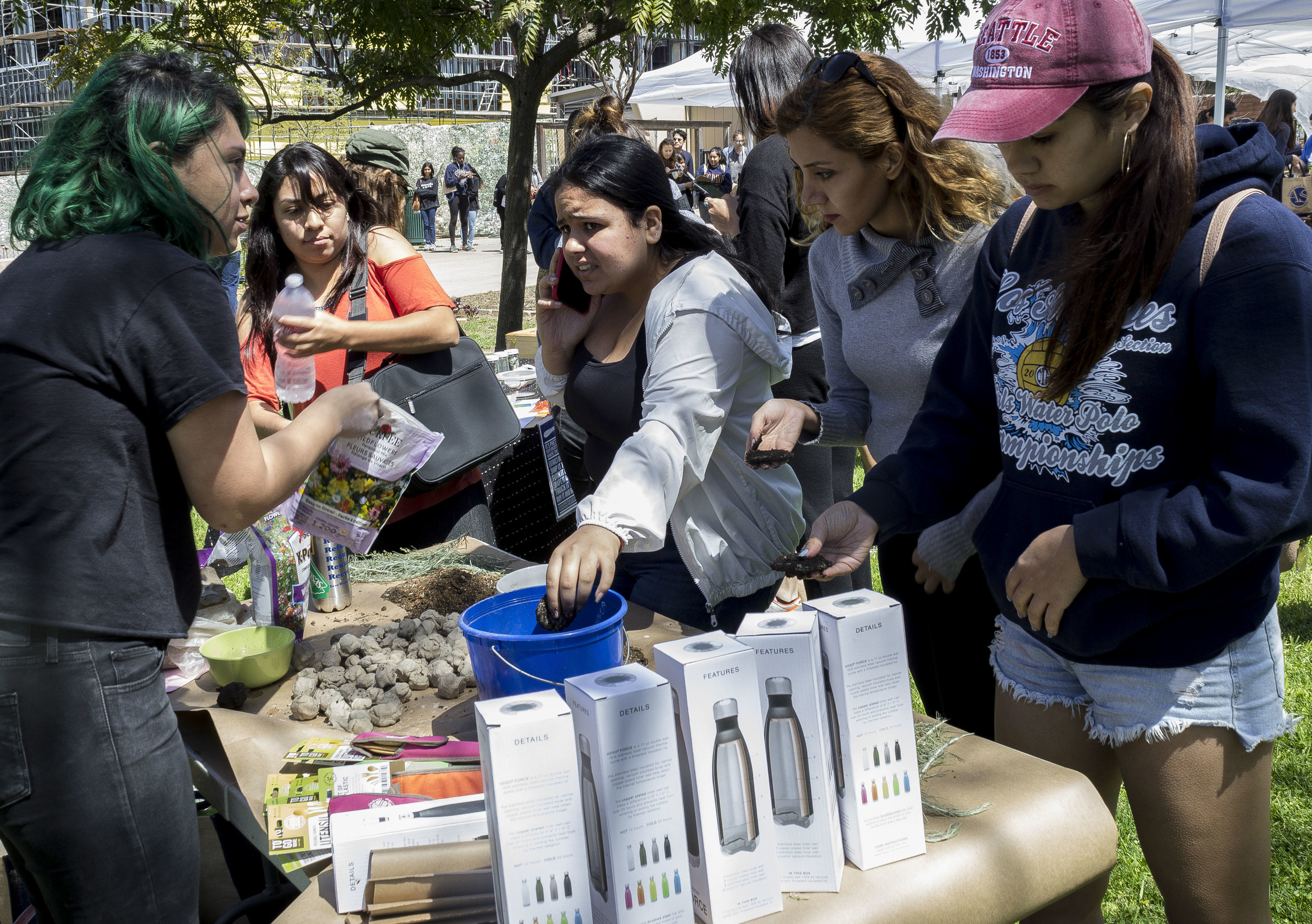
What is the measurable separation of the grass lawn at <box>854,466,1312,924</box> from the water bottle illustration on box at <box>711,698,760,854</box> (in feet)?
3.85

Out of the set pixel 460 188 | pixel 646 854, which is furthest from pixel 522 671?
pixel 460 188

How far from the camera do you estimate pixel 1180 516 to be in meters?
1.20

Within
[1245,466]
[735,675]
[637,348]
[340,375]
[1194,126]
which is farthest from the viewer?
[340,375]

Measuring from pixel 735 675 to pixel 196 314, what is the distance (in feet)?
2.65

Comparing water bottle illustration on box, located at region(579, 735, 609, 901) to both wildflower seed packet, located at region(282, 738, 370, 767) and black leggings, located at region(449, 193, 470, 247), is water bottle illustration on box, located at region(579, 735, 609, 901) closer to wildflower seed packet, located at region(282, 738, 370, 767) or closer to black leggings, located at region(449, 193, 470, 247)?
wildflower seed packet, located at region(282, 738, 370, 767)

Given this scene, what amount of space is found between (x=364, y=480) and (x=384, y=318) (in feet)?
3.51

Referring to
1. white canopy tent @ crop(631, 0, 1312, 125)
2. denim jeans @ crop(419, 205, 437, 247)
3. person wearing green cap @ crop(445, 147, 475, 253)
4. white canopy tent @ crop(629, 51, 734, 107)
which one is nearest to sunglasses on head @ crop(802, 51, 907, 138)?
white canopy tent @ crop(631, 0, 1312, 125)

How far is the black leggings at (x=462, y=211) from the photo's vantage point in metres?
18.6

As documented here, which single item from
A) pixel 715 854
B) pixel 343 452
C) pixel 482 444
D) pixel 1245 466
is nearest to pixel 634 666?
pixel 715 854

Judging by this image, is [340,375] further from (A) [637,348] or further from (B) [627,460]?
(B) [627,460]

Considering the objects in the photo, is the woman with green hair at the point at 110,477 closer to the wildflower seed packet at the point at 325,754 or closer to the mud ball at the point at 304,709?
the wildflower seed packet at the point at 325,754

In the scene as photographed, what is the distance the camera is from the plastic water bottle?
233 cm

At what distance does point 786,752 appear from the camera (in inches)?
44.1

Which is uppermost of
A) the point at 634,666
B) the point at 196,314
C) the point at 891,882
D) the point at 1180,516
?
the point at 196,314
